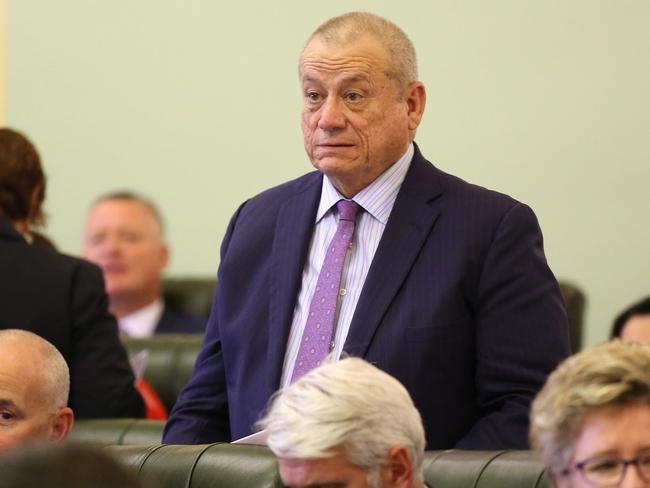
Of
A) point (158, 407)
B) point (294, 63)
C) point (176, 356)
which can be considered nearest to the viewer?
point (158, 407)

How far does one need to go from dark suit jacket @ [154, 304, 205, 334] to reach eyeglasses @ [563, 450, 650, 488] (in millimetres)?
4820

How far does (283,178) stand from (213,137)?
1.58 feet

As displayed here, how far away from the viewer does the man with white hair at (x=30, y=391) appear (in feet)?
10.7

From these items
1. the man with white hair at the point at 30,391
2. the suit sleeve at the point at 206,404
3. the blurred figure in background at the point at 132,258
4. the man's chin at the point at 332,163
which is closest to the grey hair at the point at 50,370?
the man with white hair at the point at 30,391

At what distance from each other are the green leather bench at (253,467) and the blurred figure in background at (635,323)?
6.81 ft

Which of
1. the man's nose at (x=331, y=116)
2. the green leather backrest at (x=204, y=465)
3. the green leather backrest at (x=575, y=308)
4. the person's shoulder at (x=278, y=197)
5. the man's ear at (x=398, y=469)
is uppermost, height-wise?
the man's nose at (x=331, y=116)

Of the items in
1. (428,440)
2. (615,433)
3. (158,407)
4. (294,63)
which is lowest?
(158,407)

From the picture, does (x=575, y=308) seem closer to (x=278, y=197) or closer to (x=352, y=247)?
(x=278, y=197)

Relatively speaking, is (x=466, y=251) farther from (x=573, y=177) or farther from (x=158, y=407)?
(x=573, y=177)

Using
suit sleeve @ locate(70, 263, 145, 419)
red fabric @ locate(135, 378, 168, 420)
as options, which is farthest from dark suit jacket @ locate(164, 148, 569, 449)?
red fabric @ locate(135, 378, 168, 420)

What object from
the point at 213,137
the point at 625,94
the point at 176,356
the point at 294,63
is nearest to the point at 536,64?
the point at 625,94

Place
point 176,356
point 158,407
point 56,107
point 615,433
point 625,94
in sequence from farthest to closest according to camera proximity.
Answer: point 56,107
point 625,94
point 176,356
point 158,407
point 615,433

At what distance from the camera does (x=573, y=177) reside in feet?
21.5

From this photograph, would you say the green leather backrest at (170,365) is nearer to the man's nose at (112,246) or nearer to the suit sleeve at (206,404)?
the man's nose at (112,246)
